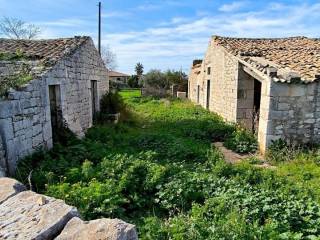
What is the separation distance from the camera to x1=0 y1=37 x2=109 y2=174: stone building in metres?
5.84

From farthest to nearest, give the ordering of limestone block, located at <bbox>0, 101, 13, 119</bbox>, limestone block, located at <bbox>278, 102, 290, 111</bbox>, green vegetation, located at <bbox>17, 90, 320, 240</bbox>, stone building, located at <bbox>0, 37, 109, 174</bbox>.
→ limestone block, located at <bbox>278, 102, 290, 111</bbox>, stone building, located at <bbox>0, 37, 109, 174</bbox>, limestone block, located at <bbox>0, 101, 13, 119</bbox>, green vegetation, located at <bbox>17, 90, 320, 240</bbox>

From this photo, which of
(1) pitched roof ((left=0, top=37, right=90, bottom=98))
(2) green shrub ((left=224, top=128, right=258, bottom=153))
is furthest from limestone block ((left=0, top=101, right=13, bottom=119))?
(2) green shrub ((left=224, top=128, right=258, bottom=153))

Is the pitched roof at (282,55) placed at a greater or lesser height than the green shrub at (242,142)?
greater

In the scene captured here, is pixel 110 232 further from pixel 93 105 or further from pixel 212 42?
pixel 212 42

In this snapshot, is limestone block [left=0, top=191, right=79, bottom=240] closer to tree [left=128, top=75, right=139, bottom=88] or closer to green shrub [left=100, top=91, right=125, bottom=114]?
green shrub [left=100, top=91, right=125, bottom=114]

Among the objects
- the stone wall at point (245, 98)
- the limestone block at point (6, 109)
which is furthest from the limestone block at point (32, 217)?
the stone wall at point (245, 98)

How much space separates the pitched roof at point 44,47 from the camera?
31.3ft

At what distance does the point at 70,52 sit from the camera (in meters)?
9.71

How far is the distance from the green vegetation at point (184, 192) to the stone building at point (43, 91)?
1.59 feet

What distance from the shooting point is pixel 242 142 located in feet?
31.4

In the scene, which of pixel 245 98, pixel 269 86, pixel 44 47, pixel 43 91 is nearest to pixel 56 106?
pixel 43 91

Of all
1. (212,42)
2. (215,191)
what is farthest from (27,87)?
(212,42)

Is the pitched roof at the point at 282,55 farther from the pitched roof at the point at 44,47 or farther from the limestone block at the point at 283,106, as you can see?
the pitched roof at the point at 44,47

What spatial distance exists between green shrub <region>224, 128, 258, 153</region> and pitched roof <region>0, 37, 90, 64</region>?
225 inches
